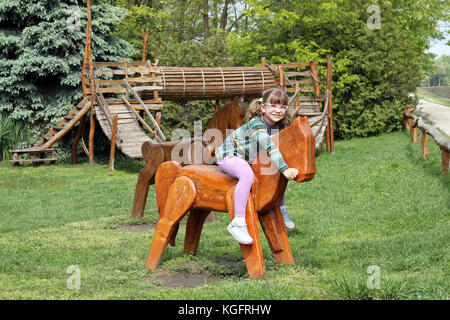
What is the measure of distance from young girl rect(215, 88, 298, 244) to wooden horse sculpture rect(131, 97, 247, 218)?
686 millimetres

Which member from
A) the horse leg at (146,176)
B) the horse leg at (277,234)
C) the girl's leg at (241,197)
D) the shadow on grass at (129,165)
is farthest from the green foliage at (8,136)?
the girl's leg at (241,197)

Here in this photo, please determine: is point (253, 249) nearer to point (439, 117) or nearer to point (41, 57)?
point (41, 57)

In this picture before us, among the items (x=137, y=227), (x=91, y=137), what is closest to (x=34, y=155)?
(x=91, y=137)

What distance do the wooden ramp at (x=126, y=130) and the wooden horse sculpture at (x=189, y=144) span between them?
19.5 ft

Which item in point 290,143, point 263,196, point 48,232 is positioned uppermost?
point 290,143

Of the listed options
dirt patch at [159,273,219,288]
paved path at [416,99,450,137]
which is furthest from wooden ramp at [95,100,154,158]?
paved path at [416,99,450,137]

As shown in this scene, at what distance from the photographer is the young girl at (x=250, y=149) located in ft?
16.8

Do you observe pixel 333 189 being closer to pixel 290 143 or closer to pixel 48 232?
pixel 48 232

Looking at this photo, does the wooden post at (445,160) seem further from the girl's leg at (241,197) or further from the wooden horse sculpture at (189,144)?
the girl's leg at (241,197)

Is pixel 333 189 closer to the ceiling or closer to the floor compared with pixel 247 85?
closer to the floor

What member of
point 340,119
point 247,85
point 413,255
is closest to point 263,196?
point 413,255

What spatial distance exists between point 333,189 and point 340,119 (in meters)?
13.1

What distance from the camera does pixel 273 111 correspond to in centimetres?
533

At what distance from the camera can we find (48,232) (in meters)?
8.70
